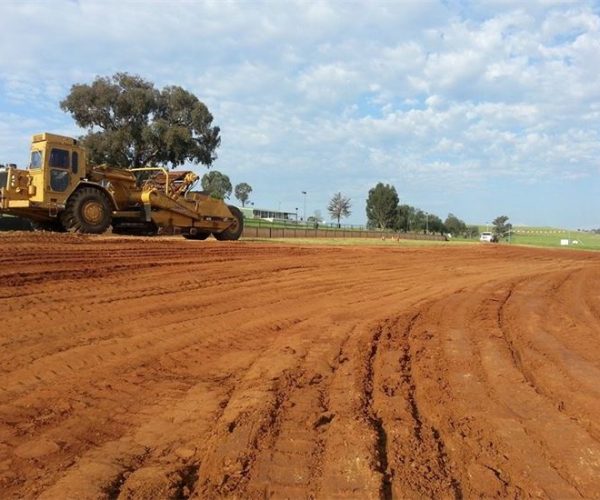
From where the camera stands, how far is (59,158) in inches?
720

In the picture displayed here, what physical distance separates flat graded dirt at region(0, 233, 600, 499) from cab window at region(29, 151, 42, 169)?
8.59 meters

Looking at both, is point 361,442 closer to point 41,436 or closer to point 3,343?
point 41,436

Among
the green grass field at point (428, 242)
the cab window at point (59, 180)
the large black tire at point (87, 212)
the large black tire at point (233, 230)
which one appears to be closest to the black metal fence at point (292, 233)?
the green grass field at point (428, 242)

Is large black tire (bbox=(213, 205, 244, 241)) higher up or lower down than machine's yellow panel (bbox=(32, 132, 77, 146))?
lower down

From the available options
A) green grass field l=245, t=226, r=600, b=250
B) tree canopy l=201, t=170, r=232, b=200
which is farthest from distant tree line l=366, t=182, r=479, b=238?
tree canopy l=201, t=170, r=232, b=200

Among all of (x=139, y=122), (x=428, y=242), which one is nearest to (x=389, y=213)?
(x=428, y=242)

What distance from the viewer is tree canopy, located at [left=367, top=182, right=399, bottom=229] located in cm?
10956

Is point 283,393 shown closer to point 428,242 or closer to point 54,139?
point 54,139

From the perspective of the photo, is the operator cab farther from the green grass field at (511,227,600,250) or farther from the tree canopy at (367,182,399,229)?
the tree canopy at (367,182,399,229)

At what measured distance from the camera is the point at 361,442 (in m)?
3.99

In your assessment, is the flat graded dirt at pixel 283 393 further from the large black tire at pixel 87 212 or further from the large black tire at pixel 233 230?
the large black tire at pixel 233 230

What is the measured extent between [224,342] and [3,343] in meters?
2.52

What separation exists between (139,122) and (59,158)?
31.4m

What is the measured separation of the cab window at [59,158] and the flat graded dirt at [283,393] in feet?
27.2
